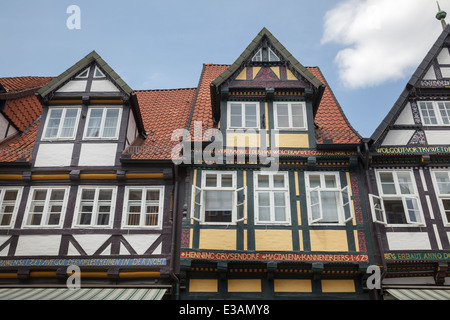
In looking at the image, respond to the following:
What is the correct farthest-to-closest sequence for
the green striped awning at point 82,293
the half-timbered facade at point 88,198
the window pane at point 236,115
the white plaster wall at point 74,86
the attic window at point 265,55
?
the attic window at point 265,55 → the white plaster wall at point 74,86 → the window pane at point 236,115 → the half-timbered facade at point 88,198 → the green striped awning at point 82,293

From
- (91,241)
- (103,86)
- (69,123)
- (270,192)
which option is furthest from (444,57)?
(91,241)

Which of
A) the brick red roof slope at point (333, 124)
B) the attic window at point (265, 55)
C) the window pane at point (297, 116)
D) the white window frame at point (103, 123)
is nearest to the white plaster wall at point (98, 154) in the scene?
the white window frame at point (103, 123)

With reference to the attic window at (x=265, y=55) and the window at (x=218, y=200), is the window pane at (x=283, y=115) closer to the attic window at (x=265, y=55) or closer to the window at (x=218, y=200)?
the attic window at (x=265, y=55)

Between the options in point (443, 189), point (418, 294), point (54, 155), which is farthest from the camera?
point (54, 155)

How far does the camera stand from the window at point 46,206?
12664 mm

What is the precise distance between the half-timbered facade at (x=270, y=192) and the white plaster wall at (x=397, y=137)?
947mm

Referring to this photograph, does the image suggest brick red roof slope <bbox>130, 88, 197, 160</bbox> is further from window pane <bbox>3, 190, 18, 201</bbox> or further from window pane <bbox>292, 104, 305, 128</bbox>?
window pane <bbox>292, 104, 305, 128</bbox>

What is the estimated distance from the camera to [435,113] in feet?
46.1

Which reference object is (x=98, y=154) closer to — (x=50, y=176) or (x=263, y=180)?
(x=50, y=176)

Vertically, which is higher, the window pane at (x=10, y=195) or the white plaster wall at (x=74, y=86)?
the white plaster wall at (x=74, y=86)

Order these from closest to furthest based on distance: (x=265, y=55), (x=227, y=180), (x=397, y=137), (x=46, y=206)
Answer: (x=46, y=206)
(x=227, y=180)
(x=397, y=137)
(x=265, y=55)

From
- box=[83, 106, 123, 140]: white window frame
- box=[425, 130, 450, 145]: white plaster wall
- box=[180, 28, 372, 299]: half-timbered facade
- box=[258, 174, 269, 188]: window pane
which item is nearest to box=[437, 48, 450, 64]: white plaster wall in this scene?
box=[425, 130, 450, 145]: white plaster wall

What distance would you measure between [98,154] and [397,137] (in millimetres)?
10249
